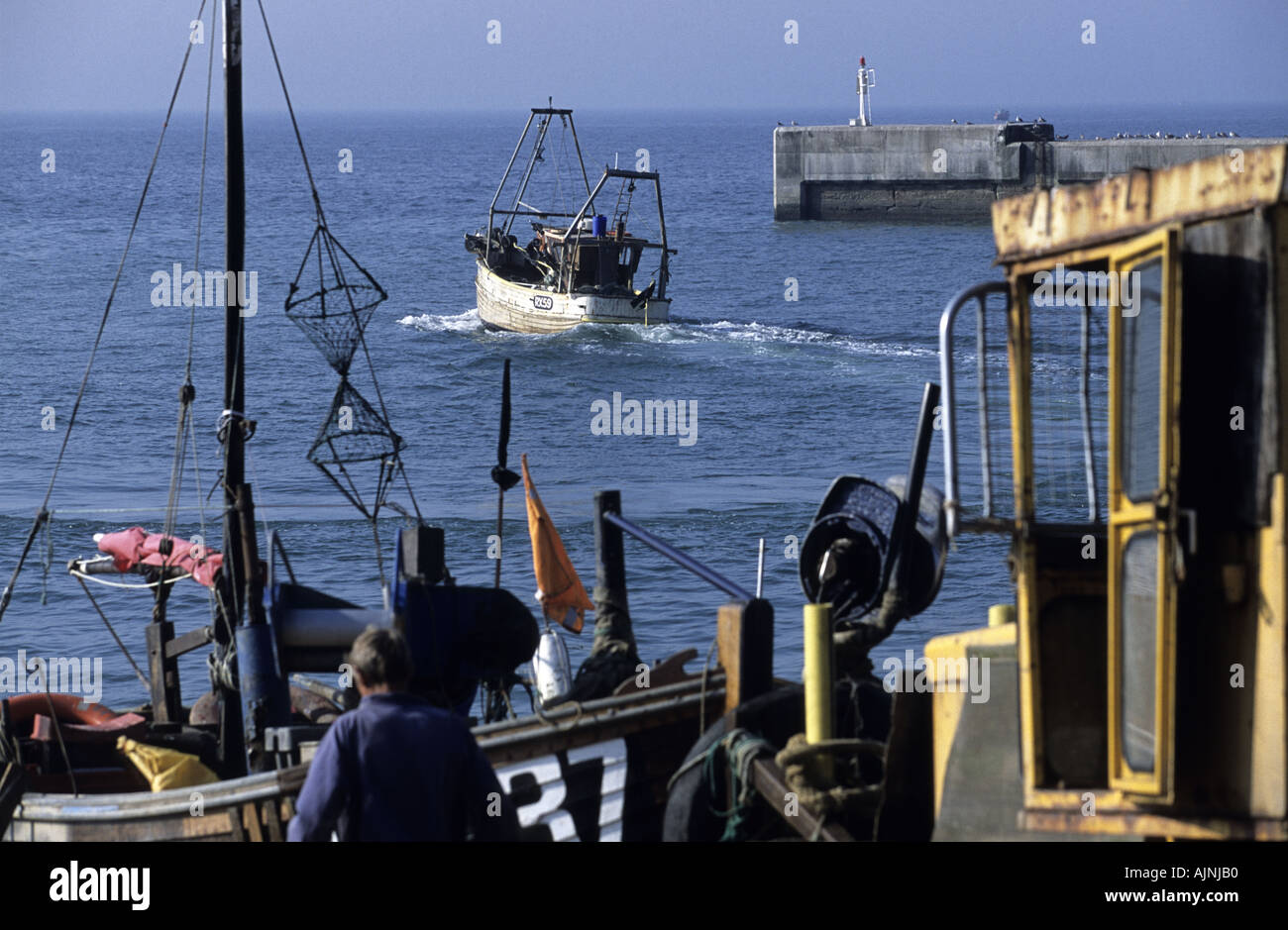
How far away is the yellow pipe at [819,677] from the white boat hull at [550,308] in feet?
117

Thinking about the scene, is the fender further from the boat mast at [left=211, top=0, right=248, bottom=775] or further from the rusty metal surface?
the rusty metal surface

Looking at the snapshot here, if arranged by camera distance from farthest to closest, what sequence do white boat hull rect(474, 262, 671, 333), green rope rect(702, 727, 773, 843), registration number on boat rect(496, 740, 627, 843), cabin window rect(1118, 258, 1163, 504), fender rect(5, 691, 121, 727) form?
white boat hull rect(474, 262, 671, 333) → fender rect(5, 691, 121, 727) → registration number on boat rect(496, 740, 627, 843) → green rope rect(702, 727, 773, 843) → cabin window rect(1118, 258, 1163, 504)

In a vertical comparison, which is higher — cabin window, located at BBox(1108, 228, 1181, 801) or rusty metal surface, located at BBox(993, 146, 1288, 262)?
rusty metal surface, located at BBox(993, 146, 1288, 262)

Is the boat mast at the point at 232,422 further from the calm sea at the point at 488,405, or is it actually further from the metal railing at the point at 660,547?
the calm sea at the point at 488,405

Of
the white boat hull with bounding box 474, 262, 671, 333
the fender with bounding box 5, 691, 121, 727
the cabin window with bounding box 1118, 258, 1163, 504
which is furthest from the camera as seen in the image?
the white boat hull with bounding box 474, 262, 671, 333

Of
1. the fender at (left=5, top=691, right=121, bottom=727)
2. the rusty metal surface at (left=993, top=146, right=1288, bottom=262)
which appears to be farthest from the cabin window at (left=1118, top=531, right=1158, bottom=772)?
the fender at (left=5, top=691, right=121, bottom=727)

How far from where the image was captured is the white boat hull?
42.5m

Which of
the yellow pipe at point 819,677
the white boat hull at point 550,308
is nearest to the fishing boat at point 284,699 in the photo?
the yellow pipe at point 819,677

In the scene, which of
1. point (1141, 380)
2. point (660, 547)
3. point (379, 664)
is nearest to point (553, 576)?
point (660, 547)

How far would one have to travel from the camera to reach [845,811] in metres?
6.89

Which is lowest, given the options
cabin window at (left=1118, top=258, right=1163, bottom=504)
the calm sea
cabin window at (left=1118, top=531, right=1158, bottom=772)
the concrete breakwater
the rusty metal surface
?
the calm sea

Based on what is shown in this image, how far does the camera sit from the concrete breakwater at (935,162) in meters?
66.1

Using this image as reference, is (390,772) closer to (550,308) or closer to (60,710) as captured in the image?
(60,710)

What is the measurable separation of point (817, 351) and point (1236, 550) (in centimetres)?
3699
